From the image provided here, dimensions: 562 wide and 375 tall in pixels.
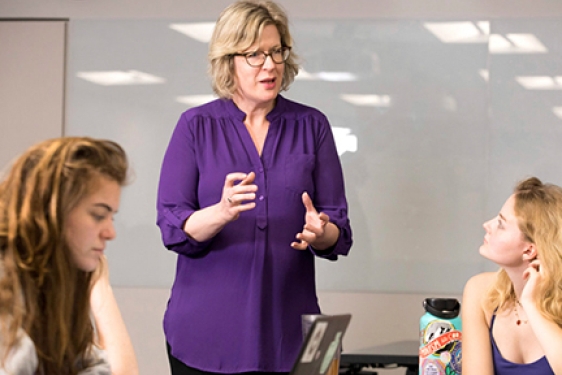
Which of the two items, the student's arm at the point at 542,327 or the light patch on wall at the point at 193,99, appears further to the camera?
the light patch on wall at the point at 193,99

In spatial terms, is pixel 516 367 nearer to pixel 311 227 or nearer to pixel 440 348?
pixel 440 348

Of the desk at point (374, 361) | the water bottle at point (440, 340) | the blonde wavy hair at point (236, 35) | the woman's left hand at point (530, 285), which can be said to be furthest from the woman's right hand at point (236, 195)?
the desk at point (374, 361)

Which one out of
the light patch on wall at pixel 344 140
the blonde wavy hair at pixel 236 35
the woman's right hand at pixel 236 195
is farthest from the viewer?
the light patch on wall at pixel 344 140

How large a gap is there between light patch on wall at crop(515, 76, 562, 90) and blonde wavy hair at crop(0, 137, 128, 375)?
117 inches

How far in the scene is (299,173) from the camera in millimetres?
1963

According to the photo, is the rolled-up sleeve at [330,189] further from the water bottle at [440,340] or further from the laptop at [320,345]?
the laptop at [320,345]

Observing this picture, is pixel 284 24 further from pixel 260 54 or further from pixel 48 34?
pixel 48 34

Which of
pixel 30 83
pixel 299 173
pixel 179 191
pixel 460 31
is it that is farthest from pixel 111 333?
pixel 30 83

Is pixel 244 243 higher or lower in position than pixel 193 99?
lower

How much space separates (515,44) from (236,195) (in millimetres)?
2415

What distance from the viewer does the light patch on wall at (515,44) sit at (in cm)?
369

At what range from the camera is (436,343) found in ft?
5.38

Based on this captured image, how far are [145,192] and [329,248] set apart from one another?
218 centimetres

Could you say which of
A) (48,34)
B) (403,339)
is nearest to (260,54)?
(403,339)
